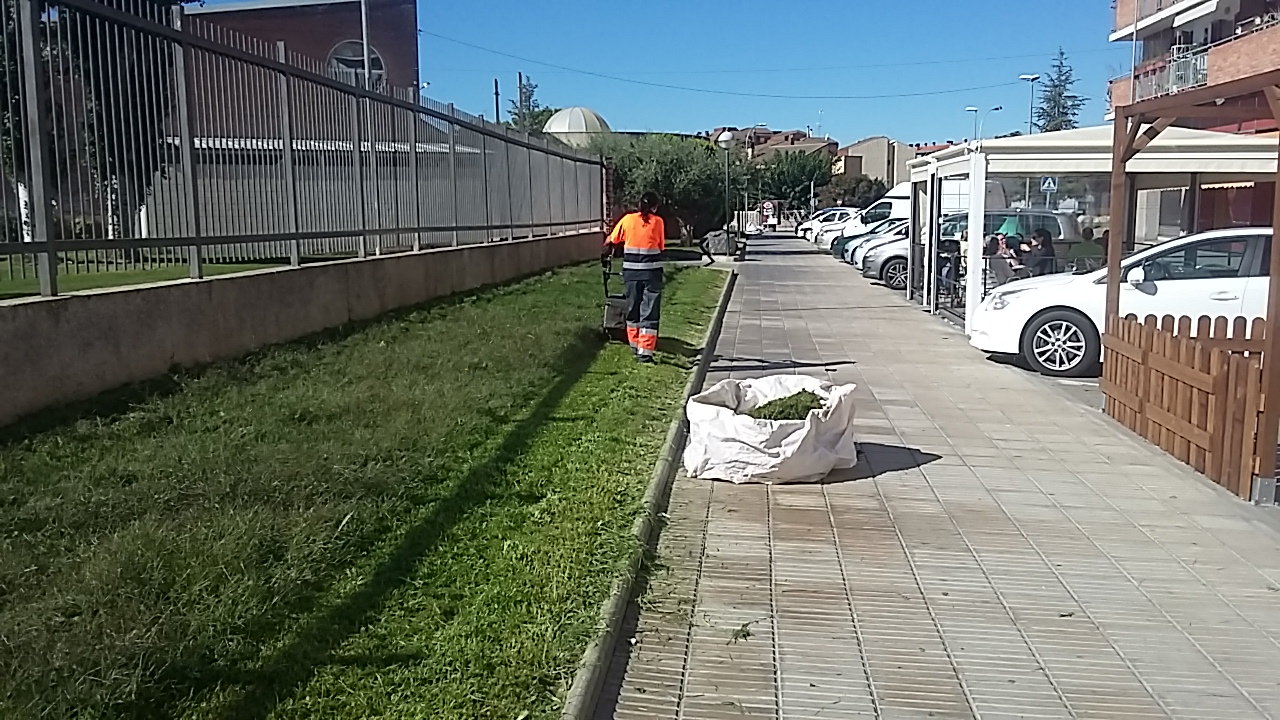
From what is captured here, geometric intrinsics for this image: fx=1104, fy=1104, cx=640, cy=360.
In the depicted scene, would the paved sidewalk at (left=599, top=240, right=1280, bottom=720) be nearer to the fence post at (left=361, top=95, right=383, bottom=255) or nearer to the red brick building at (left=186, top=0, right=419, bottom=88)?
the fence post at (left=361, top=95, right=383, bottom=255)

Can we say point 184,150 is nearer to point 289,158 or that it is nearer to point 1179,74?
point 289,158

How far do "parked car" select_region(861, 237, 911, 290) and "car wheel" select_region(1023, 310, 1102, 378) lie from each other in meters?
12.1

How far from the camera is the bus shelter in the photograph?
14234 millimetres

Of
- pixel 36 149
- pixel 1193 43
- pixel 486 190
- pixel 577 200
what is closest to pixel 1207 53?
pixel 1193 43

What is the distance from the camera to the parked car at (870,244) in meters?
26.3

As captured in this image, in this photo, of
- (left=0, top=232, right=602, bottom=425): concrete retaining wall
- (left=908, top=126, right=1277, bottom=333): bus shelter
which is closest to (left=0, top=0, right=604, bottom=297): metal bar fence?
(left=0, top=232, right=602, bottom=425): concrete retaining wall

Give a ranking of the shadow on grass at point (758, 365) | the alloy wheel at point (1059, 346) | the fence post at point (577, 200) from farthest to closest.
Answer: the fence post at point (577, 200)
the shadow on grass at point (758, 365)
the alloy wheel at point (1059, 346)

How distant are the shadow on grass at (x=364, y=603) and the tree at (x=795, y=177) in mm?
86353

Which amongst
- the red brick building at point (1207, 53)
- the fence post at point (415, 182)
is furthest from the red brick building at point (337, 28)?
the red brick building at point (1207, 53)

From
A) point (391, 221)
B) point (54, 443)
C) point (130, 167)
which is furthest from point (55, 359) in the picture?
point (391, 221)

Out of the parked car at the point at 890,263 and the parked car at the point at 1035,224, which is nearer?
the parked car at the point at 1035,224

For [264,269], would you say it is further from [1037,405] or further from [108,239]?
[1037,405]

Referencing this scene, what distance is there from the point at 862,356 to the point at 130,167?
832cm

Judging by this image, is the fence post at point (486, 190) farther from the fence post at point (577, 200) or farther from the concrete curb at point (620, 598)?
the concrete curb at point (620, 598)
